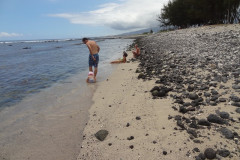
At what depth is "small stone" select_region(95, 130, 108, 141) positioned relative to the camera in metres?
4.13

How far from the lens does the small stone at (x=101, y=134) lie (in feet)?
13.6

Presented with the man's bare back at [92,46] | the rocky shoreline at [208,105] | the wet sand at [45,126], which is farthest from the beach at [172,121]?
the man's bare back at [92,46]

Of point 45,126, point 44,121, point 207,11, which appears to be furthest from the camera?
point 207,11

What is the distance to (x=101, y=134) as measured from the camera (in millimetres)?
4199

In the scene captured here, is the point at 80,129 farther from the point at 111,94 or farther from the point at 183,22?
the point at 183,22

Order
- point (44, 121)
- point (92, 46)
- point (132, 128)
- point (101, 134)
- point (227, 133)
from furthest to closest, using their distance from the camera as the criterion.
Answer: point (92, 46) → point (44, 121) → point (132, 128) → point (101, 134) → point (227, 133)

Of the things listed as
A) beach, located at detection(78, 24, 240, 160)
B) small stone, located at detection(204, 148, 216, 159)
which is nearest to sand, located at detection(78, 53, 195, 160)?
beach, located at detection(78, 24, 240, 160)

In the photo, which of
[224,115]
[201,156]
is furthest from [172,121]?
[201,156]

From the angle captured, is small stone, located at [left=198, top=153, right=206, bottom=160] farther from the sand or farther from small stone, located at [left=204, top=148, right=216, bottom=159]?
the sand

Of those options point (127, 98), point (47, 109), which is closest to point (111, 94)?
point (127, 98)

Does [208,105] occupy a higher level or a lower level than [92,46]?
lower

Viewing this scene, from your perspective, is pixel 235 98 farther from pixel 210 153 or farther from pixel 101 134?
pixel 101 134

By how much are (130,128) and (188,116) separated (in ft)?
4.45

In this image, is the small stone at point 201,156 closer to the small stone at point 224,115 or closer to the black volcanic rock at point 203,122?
the black volcanic rock at point 203,122
